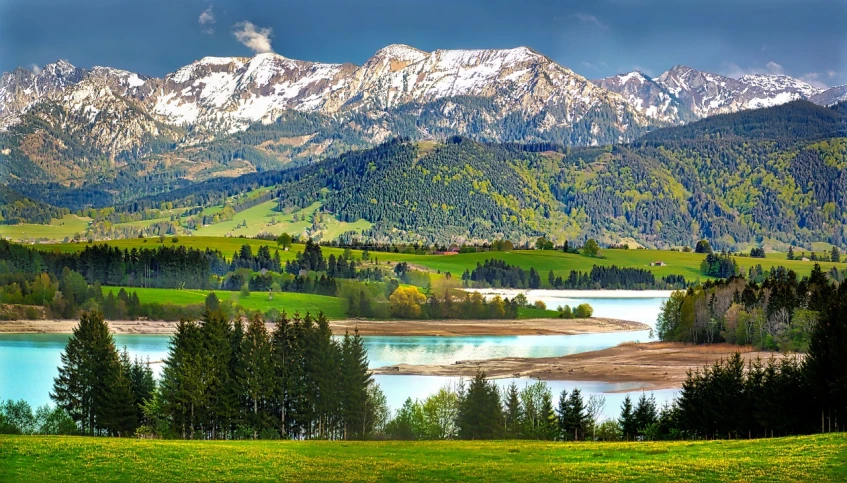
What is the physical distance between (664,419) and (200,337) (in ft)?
45.5

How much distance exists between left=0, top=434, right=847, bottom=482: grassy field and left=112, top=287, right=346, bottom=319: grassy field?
Answer: 21.6 ft

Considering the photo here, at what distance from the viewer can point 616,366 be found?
1415 inches

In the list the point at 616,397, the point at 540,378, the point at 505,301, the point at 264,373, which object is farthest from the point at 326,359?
the point at 505,301

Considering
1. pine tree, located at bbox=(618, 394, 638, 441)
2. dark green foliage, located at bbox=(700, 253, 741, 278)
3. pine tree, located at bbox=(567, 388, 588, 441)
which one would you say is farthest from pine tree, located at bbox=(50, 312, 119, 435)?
dark green foliage, located at bbox=(700, 253, 741, 278)

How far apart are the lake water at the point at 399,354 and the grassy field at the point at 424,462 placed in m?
7.03

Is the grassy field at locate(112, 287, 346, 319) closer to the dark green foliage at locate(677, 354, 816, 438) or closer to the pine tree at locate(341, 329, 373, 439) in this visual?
the pine tree at locate(341, 329, 373, 439)

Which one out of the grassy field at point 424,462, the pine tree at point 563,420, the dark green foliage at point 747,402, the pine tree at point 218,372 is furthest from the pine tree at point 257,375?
the dark green foliage at point 747,402

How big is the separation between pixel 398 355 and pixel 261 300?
633cm

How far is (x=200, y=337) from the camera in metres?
27.9

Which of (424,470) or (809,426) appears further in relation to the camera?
(809,426)

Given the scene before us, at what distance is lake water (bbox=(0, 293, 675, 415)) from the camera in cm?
2709

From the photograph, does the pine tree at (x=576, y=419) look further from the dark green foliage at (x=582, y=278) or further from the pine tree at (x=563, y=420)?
the dark green foliage at (x=582, y=278)

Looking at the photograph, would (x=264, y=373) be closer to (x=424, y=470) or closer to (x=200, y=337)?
(x=200, y=337)

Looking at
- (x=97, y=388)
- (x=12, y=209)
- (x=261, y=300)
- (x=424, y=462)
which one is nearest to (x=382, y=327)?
(x=261, y=300)
